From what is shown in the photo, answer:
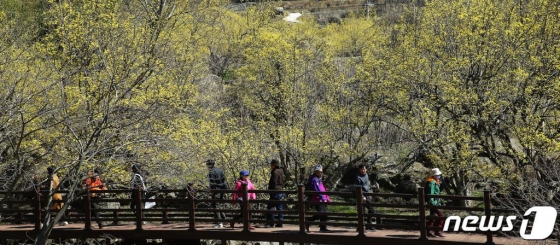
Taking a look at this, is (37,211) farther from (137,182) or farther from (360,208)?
(360,208)

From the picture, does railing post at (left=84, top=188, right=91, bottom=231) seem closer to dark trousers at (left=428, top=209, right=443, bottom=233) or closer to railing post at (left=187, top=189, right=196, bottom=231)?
railing post at (left=187, top=189, right=196, bottom=231)

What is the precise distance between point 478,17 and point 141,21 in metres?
11.9

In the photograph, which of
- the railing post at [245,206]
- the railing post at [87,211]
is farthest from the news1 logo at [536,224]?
the railing post at [87,211]

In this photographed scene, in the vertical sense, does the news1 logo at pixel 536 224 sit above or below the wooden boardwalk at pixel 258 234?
above

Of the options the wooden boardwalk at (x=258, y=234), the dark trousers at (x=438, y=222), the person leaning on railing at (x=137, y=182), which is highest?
the person leaning on railing at (x=137, y=182)

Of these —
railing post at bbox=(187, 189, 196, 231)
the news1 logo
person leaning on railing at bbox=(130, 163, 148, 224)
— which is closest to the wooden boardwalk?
railing post at bbox=(187, 189, 196, 231)

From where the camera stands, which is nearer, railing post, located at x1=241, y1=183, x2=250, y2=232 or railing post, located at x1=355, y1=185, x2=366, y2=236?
railing post, located at x1=355, y1=185, x2=366, y2=236

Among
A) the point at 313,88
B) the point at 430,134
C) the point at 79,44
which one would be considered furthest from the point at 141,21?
the point at 430,134

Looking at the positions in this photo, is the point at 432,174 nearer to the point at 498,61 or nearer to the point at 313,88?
the point at 498,61

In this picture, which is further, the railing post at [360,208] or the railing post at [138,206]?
the railing post at [138,206]

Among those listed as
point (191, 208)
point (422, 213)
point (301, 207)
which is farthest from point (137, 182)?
point (422, 213)

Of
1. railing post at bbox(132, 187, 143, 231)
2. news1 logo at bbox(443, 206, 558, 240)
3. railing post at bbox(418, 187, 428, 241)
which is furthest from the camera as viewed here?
railing post at bbox(132, 187, 143, 231)

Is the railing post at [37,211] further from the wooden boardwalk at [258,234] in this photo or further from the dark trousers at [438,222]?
the dark trousers at [438,222]

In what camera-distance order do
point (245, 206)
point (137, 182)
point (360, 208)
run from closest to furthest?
1. point (360, 208)
2. point (245, 206)
3. point (137, 182)
